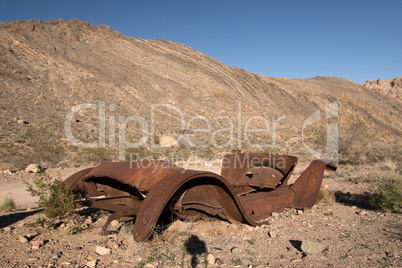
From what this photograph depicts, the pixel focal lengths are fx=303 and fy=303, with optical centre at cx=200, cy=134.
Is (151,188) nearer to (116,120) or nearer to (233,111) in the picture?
(116,120)

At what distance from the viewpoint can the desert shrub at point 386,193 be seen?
4.89m

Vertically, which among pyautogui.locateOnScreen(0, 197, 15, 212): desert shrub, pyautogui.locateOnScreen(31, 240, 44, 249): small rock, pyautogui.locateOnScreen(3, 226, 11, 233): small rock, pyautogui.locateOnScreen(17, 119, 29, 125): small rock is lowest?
pyautogui.locateOnScreen(0, 197, 15, 212): desert shrub

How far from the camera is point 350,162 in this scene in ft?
45.7

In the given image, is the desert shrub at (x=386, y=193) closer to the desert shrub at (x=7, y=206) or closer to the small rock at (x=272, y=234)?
the small rock at (x=272, y=234)

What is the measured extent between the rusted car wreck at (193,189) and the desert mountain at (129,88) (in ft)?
54.3

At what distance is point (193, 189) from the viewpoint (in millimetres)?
3518

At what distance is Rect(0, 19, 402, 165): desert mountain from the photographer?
25.4 metres

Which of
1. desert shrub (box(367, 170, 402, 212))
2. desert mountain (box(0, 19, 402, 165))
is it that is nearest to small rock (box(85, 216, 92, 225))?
desert shrub (box(367, 170, 402, 212))

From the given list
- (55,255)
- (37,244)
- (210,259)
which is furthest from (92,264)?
(210,259)

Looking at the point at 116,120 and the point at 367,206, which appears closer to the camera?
the point at 367,206

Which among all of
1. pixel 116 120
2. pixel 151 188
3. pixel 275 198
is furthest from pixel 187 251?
pixel 116 120

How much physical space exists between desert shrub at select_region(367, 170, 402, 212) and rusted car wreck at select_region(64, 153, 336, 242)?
0.98 m

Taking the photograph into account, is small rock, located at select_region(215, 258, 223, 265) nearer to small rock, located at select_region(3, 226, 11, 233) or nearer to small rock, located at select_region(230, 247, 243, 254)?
small rock, located at select_region(230, 247, 243, 254)

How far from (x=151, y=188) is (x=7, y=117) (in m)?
22.0
